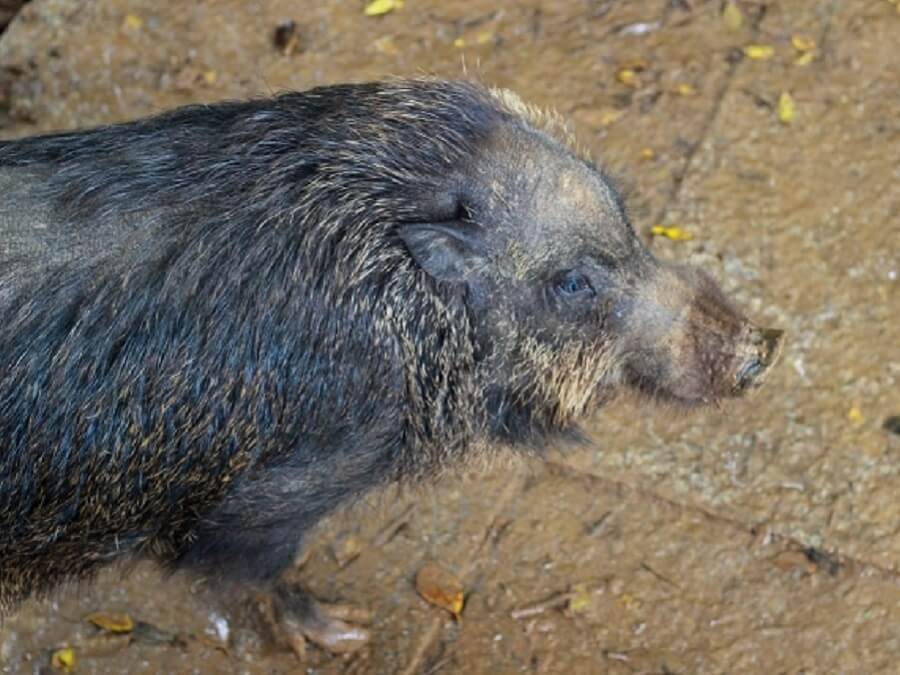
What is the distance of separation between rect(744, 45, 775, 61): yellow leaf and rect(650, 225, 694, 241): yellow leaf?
1028mm

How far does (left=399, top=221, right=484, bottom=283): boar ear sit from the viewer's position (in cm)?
350

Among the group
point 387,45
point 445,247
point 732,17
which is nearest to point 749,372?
point 445,247

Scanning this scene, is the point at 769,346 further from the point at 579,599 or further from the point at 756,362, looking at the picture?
the point at 579,599

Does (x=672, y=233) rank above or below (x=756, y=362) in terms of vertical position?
below

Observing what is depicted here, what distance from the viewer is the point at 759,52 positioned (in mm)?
5820

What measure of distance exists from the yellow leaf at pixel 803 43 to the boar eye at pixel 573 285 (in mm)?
2698

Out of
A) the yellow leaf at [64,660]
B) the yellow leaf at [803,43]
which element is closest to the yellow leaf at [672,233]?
the yellow leaf at [803,43]

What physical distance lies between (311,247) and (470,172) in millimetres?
474

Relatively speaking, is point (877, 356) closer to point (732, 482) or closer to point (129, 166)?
point (732, 482)

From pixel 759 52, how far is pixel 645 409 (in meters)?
2.42

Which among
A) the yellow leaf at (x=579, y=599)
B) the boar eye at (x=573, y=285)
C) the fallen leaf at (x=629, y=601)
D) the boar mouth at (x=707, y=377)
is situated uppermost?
the boar eye at (x=573, y=285)

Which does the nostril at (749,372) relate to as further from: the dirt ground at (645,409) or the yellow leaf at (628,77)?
the yellow leaf at (628,77)

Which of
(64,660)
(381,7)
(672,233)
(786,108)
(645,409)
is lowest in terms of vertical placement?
(64,660)

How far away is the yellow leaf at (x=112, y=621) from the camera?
4430mm
